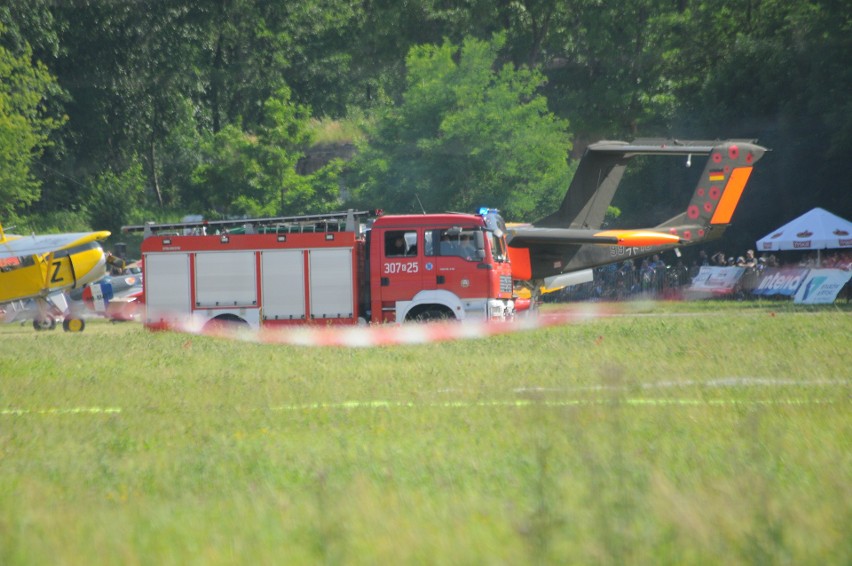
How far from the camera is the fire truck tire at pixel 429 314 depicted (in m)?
21.3

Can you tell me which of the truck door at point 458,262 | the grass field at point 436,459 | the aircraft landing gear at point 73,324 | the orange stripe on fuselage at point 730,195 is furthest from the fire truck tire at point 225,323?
the orange stripe on fuselage at point 730,195

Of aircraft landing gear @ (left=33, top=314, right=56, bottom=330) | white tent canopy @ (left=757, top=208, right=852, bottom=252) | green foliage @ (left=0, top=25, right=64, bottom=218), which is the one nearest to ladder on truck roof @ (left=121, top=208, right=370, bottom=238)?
aircraft landing gear @ (left=33, top=314, right=56, bottom=330)

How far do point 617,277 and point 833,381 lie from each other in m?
28.4

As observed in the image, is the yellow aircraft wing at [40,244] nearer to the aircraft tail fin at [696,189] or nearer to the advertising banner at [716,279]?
the aircraft tail fin at [696,189]

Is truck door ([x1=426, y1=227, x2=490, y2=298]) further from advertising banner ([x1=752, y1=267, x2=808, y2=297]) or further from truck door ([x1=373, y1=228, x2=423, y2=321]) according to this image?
advertising banner ([x1=752, y1=267, x2=808, y2=297])

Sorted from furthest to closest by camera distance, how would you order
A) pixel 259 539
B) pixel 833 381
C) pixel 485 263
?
pixel 485 263
pixel 833 381
pixel 259 539

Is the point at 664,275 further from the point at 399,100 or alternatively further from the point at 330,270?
the point at 399,100

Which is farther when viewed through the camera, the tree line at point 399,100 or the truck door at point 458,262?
the tree line at point 399,100

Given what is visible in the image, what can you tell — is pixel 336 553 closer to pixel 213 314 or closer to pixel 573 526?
pixel 573 526

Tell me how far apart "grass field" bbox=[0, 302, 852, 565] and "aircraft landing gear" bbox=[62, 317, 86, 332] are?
14.3 metres

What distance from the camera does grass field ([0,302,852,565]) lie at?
5445 mm

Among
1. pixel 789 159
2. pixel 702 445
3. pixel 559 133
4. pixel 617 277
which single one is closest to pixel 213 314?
pixel 702 445

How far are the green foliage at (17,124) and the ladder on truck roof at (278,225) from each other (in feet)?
89.7

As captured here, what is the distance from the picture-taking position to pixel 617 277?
4025 cm
